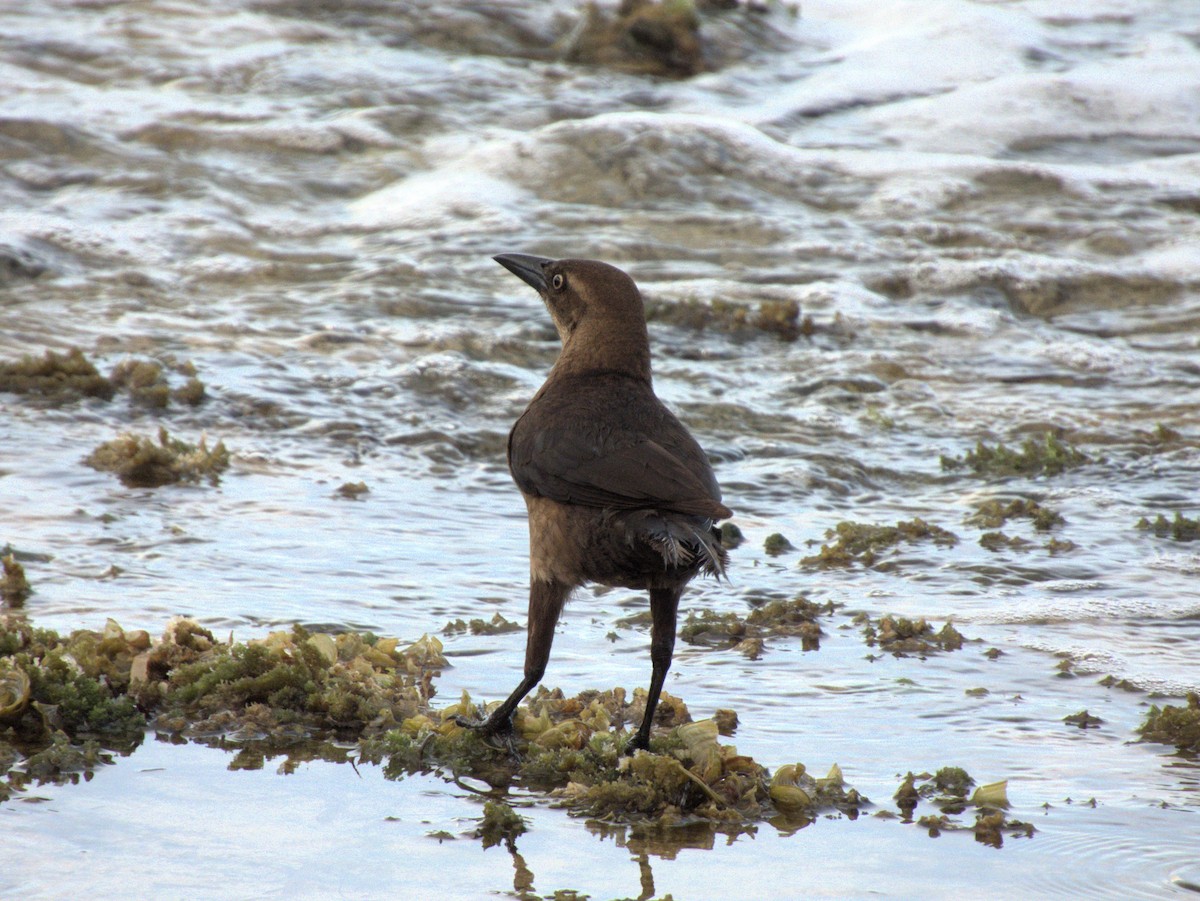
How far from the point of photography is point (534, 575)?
4.25 m

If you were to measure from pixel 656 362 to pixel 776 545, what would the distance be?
124 inches

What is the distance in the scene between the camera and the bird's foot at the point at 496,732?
389 cm

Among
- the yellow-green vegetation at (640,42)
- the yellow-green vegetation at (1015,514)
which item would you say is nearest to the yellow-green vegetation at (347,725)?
the yellow-green vegetation at (1015,514)

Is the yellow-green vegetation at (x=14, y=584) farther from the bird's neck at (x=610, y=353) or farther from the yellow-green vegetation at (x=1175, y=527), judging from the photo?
the yellow-green vegetation at (x=1175, y=527)

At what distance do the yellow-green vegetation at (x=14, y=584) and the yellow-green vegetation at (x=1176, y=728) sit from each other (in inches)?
142

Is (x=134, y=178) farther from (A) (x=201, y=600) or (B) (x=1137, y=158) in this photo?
(B) (x=1137, y=158)

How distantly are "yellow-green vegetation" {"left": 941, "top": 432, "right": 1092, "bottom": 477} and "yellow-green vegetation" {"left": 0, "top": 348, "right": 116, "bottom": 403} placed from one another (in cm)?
442

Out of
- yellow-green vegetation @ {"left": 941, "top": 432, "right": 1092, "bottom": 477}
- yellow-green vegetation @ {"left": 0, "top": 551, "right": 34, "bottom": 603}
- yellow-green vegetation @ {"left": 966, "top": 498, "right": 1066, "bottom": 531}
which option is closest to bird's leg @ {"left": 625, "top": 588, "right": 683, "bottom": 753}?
yellow-green vegetation @ {"left": 0, "top": 551, "right": 34, "bottom": 603}

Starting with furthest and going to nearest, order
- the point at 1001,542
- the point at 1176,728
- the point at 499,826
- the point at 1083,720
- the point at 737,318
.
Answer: the point at 737,318 < the point at 1001,542 < the point at 1083,720 < the point at 1176,728 < the point at 499,826

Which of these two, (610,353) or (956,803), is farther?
(610,353)

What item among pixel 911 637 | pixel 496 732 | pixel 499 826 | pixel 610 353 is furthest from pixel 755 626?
pixel 499 826

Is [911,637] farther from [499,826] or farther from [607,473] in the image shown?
[499,826]

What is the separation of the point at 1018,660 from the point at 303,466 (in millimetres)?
3564

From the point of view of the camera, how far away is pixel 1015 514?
657 centimetres
